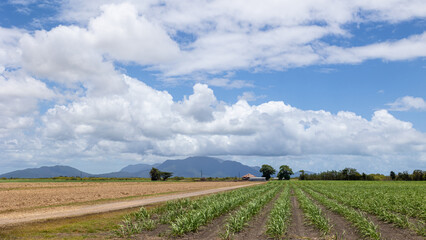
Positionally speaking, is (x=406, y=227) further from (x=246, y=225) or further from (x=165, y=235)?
(x=165, y=235)

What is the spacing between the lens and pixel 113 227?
18.8 metres

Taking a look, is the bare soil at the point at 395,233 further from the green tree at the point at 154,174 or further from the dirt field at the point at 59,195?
the green tree at the point at 154,174

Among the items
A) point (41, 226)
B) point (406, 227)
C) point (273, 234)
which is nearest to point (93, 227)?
point (41, 226)

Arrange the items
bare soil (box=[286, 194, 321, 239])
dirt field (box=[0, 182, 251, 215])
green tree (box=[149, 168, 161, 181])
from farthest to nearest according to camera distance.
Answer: green tree (box=[149, 168, 161, 181]) → dirt field (box=[0, 182, 251, 215]) → bare soil (box=[286, 194, 321, 239])

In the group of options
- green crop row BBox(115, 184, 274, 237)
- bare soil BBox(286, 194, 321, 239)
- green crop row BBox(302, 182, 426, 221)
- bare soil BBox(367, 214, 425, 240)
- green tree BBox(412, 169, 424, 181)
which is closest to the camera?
bare soil BBox(367, 214, 425, 240)

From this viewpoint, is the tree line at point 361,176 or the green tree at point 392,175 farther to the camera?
the green tree at point 392,175

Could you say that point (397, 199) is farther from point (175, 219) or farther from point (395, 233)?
point (175, 219)

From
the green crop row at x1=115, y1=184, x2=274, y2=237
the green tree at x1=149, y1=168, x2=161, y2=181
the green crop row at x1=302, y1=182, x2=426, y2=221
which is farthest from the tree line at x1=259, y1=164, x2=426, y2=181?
the green crop row at x1=115, y1=184, x2=274, y2=237

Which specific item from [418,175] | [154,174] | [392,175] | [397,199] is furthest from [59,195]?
[392,175]

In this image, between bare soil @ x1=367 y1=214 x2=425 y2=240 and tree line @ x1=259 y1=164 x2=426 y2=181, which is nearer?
bare soil @ x1=367 y1=214 x2=425 y2=240

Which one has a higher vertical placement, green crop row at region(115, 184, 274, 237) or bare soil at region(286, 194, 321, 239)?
green crop row at region(115, 184, 274, 237)

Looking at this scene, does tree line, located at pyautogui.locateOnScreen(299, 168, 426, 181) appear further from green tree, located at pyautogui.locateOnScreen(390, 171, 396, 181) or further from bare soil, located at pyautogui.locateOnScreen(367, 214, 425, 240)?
bare soil, located at pyautogui.locateOnScreen(367, 214, 425, 240)

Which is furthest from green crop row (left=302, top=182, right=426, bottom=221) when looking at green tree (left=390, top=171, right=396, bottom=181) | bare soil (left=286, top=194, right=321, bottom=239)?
green tree (left=390, top=171, right=396, bottom=181)

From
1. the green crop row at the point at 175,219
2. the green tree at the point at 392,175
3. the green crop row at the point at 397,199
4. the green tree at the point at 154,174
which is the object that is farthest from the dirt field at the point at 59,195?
the green tree at the point at 392,175
